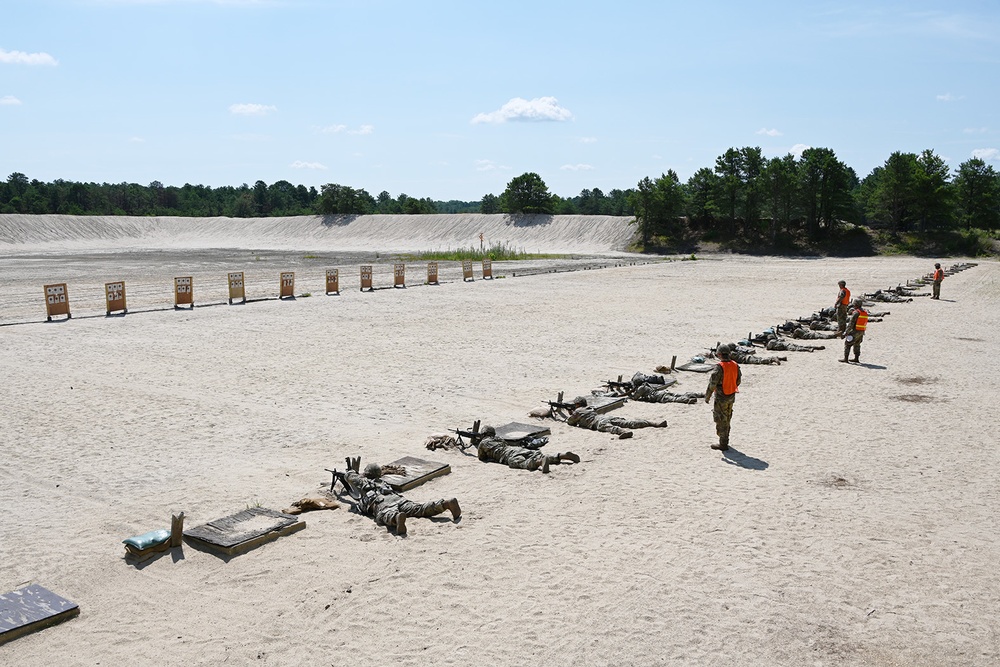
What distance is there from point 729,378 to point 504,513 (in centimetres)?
418

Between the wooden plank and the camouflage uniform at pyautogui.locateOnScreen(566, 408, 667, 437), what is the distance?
7.59 metres

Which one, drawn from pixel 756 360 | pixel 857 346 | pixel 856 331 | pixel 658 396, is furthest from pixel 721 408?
pixel 857 346

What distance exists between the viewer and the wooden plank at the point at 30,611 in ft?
19.6

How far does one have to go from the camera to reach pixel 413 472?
9.69m

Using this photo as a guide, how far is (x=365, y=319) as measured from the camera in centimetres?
2512

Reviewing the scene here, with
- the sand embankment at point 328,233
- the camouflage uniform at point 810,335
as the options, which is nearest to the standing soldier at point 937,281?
the camouflage uniform at point 810,335

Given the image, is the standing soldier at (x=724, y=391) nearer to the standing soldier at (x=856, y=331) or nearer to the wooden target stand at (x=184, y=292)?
the standing soldier at (x=856, y=331)

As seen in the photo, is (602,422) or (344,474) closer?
(344,474)

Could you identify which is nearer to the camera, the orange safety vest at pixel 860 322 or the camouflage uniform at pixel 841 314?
the orange safety vest at pixel 860 322

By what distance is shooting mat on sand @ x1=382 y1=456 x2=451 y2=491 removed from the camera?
930 cm

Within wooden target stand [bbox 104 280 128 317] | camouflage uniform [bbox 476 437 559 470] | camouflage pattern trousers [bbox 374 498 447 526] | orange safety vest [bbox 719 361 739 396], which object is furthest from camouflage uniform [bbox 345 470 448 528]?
wooden target stand [bbox 104 280 128 317]

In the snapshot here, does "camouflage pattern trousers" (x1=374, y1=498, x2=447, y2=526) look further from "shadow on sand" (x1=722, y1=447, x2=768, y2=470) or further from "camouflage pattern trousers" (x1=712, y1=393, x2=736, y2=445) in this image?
"camouflage pattern trousers" (x1=712, y1=393, x2=736, y2=445)

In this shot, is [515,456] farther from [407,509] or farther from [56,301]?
[56,301]

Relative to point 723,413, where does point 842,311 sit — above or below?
above
